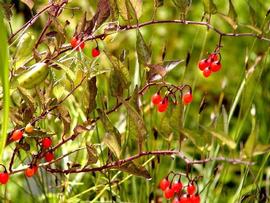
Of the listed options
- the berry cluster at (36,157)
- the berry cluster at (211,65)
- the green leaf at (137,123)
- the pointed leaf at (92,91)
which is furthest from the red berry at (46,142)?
the berry cluster at (211,65)

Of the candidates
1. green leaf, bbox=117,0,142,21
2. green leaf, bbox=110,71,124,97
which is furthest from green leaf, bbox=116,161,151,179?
green leaf, bbox=117,0,142,21

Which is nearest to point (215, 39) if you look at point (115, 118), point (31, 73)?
point (115, 118)

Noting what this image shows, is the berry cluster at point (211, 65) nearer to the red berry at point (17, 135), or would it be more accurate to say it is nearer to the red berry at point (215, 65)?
the red berry at point (215, 65)

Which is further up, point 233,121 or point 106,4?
point 106,4

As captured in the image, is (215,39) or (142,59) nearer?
(142,59)

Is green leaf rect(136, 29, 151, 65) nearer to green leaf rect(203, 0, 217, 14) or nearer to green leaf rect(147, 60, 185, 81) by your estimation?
green leaf rect(147, 60, 185, 81)

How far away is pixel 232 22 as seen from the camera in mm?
1353

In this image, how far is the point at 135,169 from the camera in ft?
3.94

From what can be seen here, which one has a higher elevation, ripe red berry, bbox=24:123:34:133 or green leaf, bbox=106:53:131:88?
green leaf, bbox=106:53:131:88

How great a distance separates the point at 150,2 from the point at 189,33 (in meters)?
0.25

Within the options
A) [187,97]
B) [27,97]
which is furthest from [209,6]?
[27,97]

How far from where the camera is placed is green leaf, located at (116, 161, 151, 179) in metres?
1.19

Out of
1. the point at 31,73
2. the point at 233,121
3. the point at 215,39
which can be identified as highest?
the point at 31,73

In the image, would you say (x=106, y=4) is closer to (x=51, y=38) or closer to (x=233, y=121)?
(x=51, y=38)
